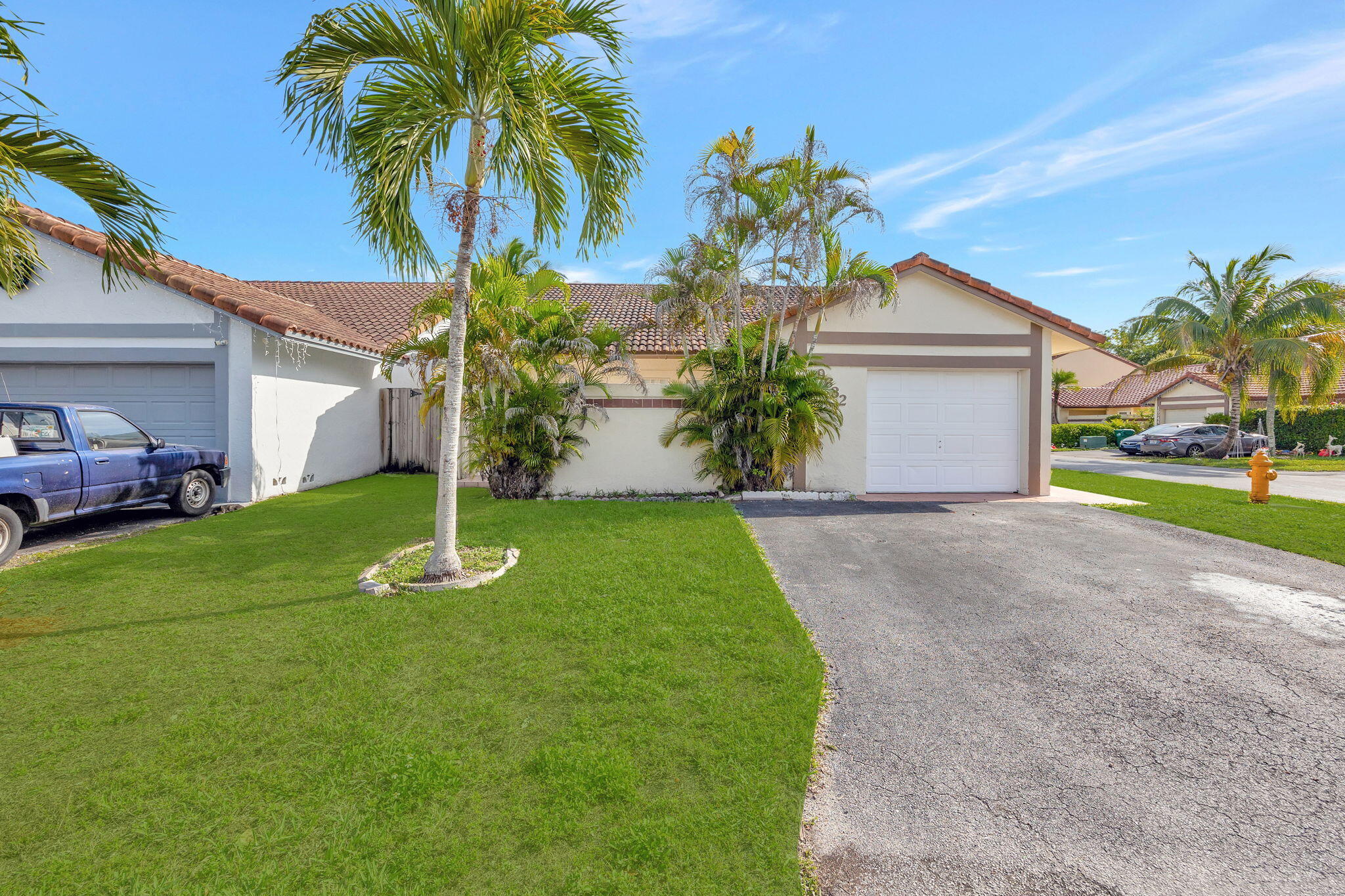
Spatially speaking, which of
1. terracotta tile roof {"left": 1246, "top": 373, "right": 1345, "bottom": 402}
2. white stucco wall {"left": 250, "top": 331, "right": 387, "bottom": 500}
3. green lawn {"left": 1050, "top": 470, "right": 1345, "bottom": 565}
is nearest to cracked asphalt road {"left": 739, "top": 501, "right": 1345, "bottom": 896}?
green lawn {"left": 1050, "top": 470, "right": 1345, "bottom": 565}

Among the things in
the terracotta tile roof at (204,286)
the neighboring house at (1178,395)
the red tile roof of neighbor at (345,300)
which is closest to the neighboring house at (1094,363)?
the red tile roof of neighbor at (345,300)

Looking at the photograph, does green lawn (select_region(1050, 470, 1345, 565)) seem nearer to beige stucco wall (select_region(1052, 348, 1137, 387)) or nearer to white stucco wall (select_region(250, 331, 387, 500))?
beige stucco wall (select_region(1052, 348, 1137, 387))

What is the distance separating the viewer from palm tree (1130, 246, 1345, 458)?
804 inches

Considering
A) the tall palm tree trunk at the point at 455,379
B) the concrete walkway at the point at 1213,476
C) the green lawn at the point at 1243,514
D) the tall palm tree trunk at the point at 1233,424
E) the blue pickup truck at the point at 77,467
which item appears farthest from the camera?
the tall palm tree trunk at the point at 1233,424

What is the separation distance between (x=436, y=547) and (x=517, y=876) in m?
4.15

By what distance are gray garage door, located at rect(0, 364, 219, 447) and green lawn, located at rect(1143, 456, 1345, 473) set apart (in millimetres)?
27648

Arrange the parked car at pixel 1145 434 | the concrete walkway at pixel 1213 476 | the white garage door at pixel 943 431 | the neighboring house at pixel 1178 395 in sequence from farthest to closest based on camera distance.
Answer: the neighboring house at pixel 1178 395
the parked car at pixel 1145 434
the concrete walkway at pixel 1213 476
the white garage door at pixel 943 431

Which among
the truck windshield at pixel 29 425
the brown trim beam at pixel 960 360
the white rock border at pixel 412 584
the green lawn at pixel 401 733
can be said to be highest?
the brown trim beam at pixel 960 360

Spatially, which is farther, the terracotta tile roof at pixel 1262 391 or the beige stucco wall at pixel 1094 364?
the terracotta tile roof at pixel 1262 391

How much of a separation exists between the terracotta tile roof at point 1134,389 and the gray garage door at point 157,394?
28724 millimetres

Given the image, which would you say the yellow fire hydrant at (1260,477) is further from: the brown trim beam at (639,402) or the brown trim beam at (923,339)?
the brown trim beam at (639,402)

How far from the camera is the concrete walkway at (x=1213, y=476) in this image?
13258mm

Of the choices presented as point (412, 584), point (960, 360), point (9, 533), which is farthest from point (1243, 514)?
point (9, 533)

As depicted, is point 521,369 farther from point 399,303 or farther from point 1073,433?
point 1073,433
